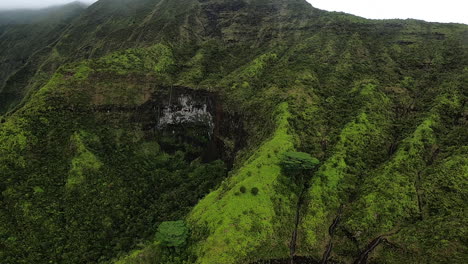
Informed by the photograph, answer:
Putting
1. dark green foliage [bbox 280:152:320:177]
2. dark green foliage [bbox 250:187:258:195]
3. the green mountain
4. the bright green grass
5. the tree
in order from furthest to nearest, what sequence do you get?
dark green foliage [bbox 280:152:320:177] → dark green foliage [bbox 250:187:258:195] → the tree → the green mountain → the bright green grass

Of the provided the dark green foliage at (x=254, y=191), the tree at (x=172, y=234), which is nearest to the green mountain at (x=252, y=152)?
the tree at (x=172, y=234)

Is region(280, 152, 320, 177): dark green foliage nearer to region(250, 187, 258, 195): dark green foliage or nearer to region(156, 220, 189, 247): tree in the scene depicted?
region(250, 187, 258, 195): dark green foliage

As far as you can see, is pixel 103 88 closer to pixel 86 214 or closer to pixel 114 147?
pixel 114 147

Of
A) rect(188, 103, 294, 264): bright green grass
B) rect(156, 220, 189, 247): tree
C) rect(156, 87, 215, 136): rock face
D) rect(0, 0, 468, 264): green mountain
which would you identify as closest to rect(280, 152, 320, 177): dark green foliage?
rect(0, 0, 468, 264): green mountain

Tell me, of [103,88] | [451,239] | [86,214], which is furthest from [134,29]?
[451,239]

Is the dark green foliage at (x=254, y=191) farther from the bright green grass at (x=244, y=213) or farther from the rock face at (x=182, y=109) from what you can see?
the rock face at (x=182, y=109)

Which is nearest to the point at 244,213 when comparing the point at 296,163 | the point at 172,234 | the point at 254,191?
the point at 254,191
